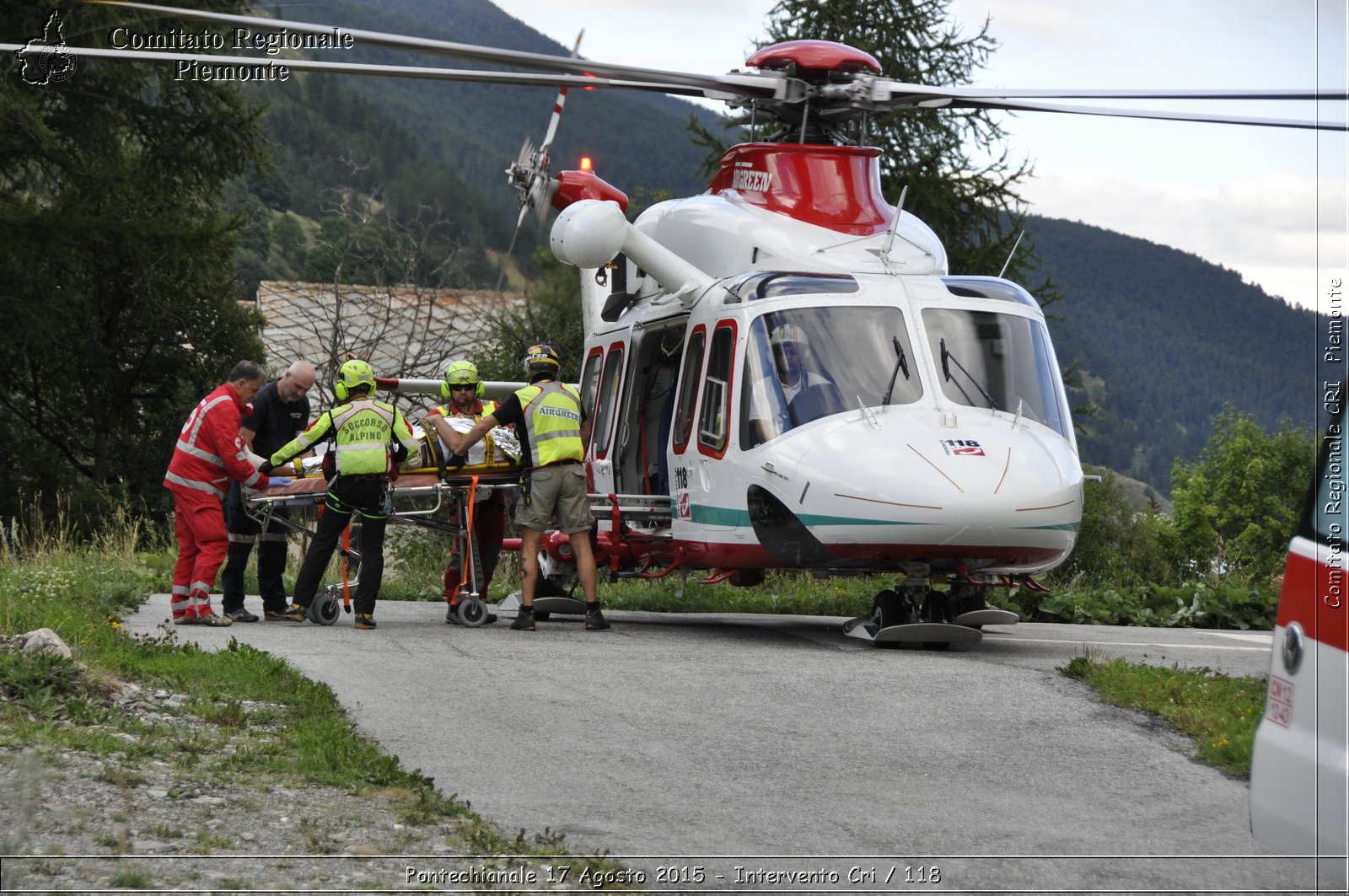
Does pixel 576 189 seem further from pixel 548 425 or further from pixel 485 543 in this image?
pixel 485 543

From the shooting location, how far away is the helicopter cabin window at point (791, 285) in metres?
11.8

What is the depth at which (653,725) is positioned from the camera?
787 centimetres

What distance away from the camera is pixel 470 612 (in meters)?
12.6

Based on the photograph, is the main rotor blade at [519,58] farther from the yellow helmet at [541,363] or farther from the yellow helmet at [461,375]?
the yellow helmet at [461,375]

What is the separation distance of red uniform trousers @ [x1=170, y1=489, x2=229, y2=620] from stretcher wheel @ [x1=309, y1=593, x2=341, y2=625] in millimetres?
882

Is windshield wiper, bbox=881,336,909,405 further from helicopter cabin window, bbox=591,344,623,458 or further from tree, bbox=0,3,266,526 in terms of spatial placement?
tree, bbox=0,3,266,526

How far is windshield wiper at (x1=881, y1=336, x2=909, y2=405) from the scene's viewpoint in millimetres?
11172

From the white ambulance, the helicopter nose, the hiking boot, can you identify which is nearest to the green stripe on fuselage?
the helicopter nose

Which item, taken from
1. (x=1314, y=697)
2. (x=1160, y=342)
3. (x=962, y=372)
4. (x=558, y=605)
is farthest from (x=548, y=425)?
(x=1160, y=342)

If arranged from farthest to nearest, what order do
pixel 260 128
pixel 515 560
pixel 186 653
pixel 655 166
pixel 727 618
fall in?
1. pixel 655 166
2. pixel 260 128
3. pixel 515 560
4. pixel 727 618
5. pixel 186 653

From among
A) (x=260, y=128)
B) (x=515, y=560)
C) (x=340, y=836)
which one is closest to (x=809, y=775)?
(x=340, y=836)

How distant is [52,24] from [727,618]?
1532 centimetres

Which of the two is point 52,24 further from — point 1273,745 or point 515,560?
point 1273,745

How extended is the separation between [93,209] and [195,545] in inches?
693
